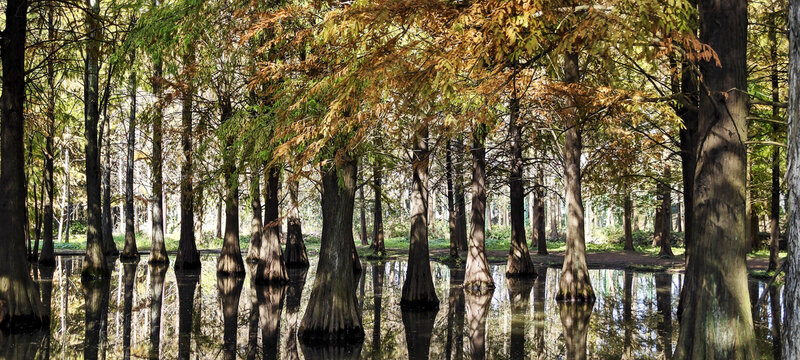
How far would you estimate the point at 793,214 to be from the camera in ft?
15.0

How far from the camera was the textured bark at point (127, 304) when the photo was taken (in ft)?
36.4

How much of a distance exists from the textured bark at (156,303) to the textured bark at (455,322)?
189 inches

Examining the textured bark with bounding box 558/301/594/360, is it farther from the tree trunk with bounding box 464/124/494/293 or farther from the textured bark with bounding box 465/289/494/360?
the tree trunk with bounding box 464/124/494/293

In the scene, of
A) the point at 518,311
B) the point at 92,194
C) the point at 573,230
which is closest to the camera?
the point at 518,311

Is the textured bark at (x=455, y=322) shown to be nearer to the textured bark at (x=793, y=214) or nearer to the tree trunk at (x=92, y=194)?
the textured bark at (x=793, y=214)

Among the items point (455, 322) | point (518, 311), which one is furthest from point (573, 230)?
point (455, 322)

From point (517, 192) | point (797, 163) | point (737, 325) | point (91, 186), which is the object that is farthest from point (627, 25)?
point (91, 186)

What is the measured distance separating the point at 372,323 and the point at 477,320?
229cm

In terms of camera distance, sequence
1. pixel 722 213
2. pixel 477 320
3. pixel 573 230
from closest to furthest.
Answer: pixel 722 213
pixel 477 320
pixel 573 230

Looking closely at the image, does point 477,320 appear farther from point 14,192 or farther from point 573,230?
point 14,192

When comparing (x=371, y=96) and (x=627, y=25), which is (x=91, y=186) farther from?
(x=627, y=25)

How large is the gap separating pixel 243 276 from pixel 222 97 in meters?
7.13

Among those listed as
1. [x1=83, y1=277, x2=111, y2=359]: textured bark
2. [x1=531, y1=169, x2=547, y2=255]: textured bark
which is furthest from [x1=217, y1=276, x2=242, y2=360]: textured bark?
[x1=531, y1=169, x2=547, y2=255]: textured bark

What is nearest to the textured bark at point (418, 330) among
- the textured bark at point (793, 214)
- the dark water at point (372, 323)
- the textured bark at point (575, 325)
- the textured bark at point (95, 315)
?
the dark water at point (372, 323)
